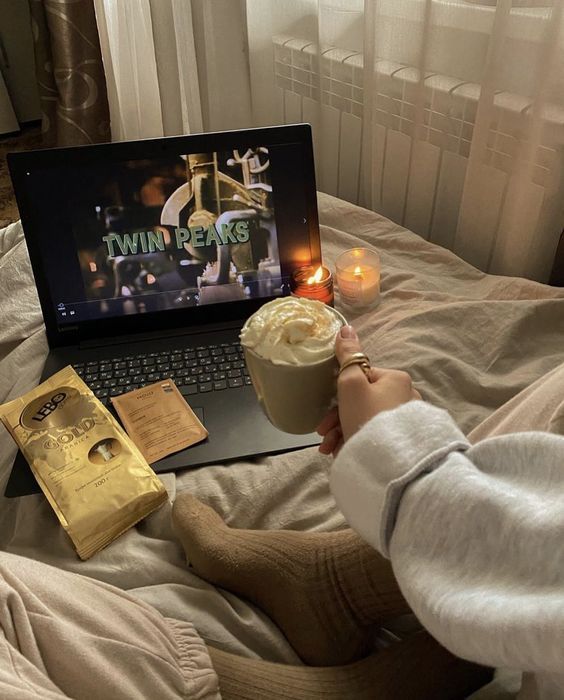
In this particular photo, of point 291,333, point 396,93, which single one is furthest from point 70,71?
point 291,333

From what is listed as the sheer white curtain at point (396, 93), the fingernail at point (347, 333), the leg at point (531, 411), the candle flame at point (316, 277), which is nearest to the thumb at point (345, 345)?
the fingernail at point (347, 333)

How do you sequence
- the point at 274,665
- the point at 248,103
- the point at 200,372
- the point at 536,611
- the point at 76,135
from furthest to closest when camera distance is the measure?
the point at 76,135 < the point at 248,103 < the point at 200,372 < the point at 274,665 < the point at 536,611

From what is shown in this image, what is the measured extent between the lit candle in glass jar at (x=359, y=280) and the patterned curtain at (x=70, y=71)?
3.97 ft

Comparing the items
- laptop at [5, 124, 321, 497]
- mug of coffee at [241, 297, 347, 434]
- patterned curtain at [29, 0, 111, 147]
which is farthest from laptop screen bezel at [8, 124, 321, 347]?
patterned curtain at [29, 0, 111, 147]

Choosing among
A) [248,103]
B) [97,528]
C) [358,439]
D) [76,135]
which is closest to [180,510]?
[97,528]

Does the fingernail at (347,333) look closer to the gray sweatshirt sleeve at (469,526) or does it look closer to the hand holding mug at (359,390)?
the hand holding mug at (359,390)

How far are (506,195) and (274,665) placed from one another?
0.77 meters

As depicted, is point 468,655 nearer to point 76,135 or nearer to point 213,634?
point 213,634

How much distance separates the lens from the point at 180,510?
768 millimetres

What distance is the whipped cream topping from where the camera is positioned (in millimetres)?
600

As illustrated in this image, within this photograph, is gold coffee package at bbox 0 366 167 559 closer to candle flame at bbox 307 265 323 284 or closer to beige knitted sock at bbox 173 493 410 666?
beige knitted sock at bbox 173 493 410 666

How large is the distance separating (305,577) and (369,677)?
12 centimetres

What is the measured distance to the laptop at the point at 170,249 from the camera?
0.92m

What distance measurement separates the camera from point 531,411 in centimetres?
69
